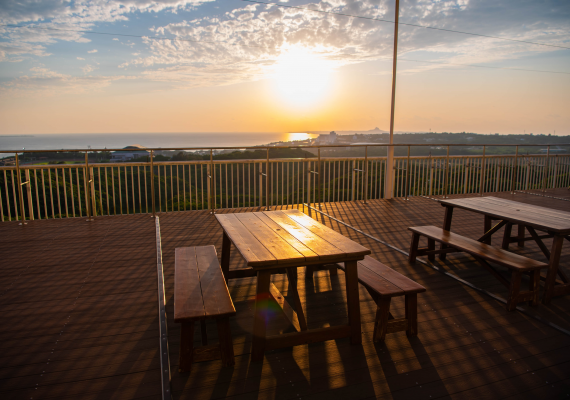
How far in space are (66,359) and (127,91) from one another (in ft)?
75.1

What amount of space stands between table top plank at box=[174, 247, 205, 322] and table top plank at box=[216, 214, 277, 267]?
14.4 inches

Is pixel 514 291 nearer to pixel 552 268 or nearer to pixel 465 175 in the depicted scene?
pixel 552 268

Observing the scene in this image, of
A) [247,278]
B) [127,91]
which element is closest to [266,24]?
[247,278]

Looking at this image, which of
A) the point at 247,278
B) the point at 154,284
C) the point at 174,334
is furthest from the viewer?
the point at 247,278

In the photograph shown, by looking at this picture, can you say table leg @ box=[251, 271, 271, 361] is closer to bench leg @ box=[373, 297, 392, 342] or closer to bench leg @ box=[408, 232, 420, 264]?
bench leg @ box=[373, 297, 392, 342]

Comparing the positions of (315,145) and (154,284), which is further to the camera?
(315,145)

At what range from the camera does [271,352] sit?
7.34 feet

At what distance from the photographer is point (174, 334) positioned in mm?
2418

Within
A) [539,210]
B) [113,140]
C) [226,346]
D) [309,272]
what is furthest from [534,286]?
[113,140]

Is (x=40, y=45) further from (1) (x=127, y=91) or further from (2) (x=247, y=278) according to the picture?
(2) (x=247, y=278)

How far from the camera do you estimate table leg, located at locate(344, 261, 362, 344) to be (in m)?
2.25

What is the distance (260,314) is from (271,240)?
514mm

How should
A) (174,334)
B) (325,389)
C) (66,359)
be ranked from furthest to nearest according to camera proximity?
(174,334) → (66,359) → (325,389)

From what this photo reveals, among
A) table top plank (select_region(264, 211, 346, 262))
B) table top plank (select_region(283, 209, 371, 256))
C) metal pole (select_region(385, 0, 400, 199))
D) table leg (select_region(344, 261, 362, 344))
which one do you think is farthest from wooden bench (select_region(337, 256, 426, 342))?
metal pole (select_region(385, 0, 400, 199))
